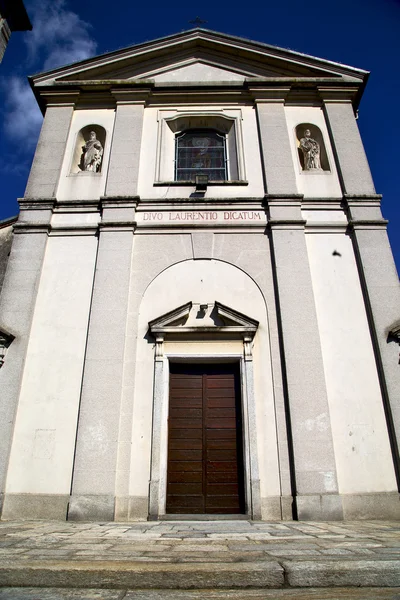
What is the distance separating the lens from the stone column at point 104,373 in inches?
253

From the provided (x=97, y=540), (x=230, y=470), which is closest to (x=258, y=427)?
(x=230, y=470)

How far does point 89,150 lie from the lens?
9.95 metres

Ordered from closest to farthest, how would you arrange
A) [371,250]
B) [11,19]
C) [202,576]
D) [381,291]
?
1. [202,576]
2. [381,291]
3. [371,250]
4. [11,19]

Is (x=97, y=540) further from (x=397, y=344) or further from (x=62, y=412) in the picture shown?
(x=397, y=344)

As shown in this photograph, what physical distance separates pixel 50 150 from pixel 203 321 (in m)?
5.99

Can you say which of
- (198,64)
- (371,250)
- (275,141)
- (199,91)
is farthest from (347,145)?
(198,64)

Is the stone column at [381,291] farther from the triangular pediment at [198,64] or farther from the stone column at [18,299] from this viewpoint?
the stone column at [18,299]

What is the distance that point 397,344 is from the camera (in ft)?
24.2

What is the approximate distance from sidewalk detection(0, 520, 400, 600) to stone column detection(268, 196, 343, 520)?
2448 mm

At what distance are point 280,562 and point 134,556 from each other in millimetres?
1163

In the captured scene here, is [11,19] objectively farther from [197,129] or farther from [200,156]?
[200,156]

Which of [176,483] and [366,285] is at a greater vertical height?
[366,285]

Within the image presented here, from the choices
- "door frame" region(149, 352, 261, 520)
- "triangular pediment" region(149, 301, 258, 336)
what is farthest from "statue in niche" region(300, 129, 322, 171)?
"door frame" region(149, 352, 261, 520)

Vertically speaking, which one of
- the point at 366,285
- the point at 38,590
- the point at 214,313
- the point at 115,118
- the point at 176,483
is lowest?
the point at 38,590
